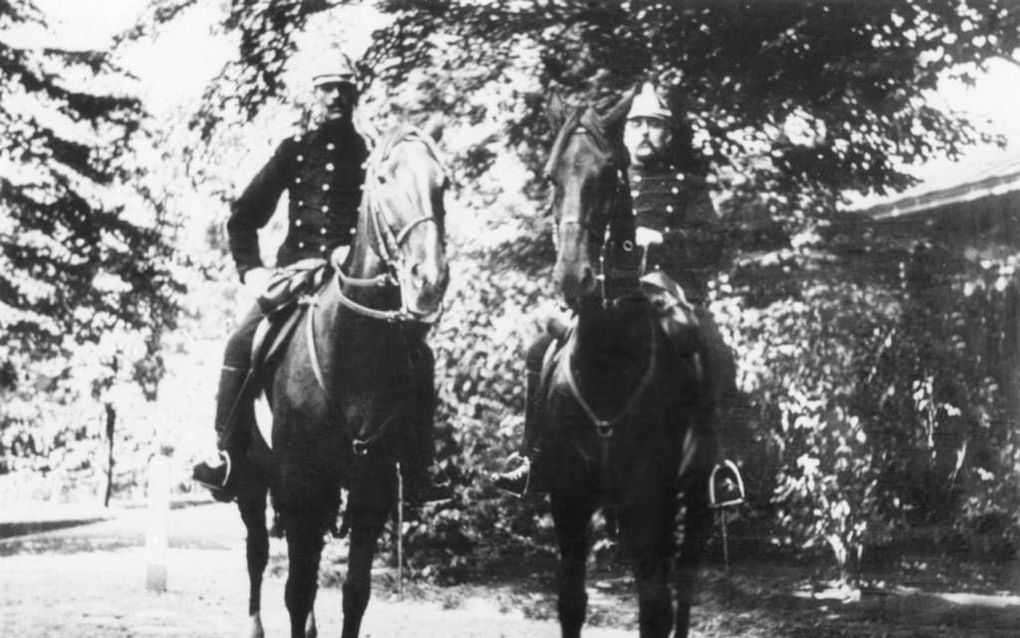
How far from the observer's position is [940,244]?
4.76 metres

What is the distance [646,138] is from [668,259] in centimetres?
55

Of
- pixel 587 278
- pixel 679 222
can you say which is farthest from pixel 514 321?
pixel 587 278

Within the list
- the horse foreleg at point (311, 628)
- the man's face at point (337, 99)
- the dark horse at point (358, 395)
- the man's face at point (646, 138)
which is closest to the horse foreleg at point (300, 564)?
the dark horse at point (358, 395)

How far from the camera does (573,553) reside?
3.76 m

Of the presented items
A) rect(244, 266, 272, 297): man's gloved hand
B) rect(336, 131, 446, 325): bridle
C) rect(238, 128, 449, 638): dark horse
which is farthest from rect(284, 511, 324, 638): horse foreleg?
rect(244, 266, 272, 297): man's gloved hand

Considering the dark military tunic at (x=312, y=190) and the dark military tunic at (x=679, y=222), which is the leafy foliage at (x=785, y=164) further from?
the dark military tunic at (x=312, y=190)

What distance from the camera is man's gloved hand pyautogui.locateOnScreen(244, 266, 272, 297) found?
4.12 m

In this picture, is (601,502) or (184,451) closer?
(601,502)

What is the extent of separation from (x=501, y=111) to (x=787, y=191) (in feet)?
4.13

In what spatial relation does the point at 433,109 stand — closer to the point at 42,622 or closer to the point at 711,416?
the point at 711,416

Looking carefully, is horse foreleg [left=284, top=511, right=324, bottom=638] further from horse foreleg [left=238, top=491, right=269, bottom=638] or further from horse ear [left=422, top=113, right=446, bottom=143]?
horse ear [left=422, top=113, right=446, bottom=143]

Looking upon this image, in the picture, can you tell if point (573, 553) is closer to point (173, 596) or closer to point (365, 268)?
point (365, 268)

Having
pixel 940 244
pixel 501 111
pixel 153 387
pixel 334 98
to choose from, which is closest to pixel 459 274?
pixel 501 111

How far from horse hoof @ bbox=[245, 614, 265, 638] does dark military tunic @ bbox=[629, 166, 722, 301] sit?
197 centimetres
